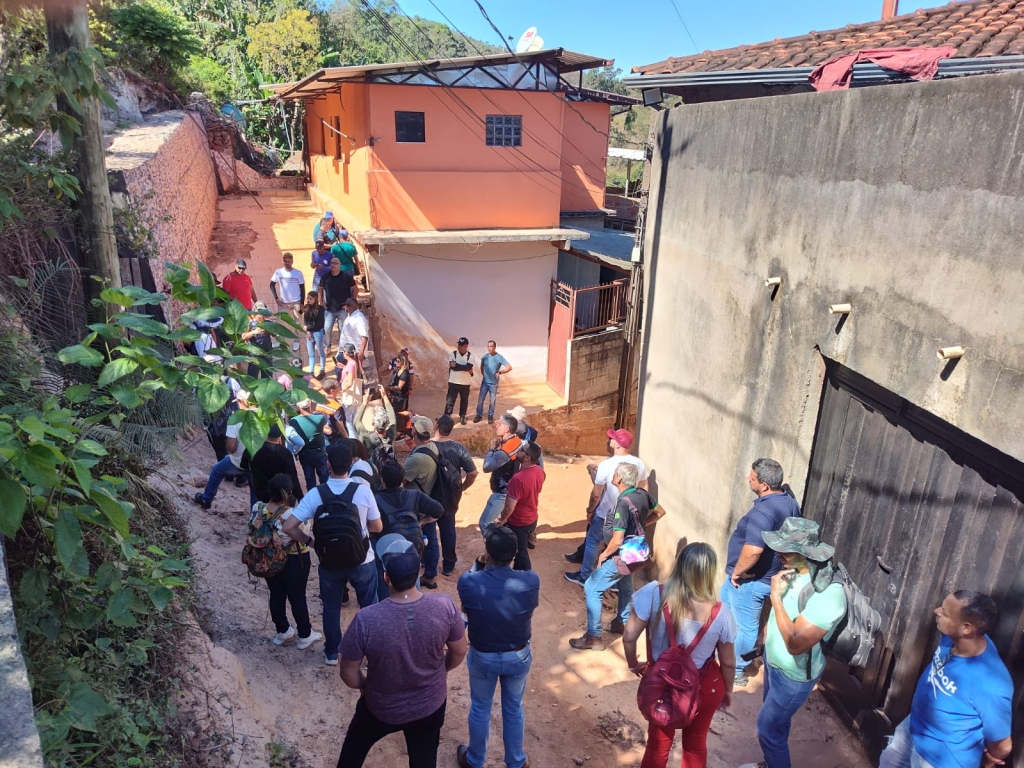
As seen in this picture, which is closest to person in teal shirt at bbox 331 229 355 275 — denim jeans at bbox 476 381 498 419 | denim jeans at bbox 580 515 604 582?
denim jeans at bbox 476 381 498 419

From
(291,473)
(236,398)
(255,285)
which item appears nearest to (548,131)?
(255,285)

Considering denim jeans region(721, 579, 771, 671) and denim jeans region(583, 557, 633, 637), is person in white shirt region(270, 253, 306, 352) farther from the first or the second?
denim jeans region(721, 579, 771, 671)

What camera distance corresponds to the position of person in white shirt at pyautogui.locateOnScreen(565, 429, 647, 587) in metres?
6.12

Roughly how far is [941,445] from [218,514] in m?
6.04

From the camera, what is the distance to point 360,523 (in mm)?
4477

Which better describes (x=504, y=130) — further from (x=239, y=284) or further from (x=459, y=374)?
(x=239, y=284)

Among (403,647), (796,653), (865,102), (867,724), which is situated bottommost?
(867,724)

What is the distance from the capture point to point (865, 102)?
419 cm

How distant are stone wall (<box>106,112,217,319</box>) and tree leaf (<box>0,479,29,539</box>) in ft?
12.4

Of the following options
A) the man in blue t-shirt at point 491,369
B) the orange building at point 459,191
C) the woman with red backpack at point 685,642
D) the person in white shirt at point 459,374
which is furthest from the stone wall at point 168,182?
the man in blue t-shirt at point 491,369

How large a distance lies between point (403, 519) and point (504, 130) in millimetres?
10951

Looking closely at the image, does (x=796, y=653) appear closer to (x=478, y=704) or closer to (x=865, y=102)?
(x=478, y=704)

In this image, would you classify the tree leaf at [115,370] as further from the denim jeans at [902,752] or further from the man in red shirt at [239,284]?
the man in red shirt at [239,284]

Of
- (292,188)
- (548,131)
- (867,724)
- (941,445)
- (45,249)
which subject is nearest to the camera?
(941,445)
